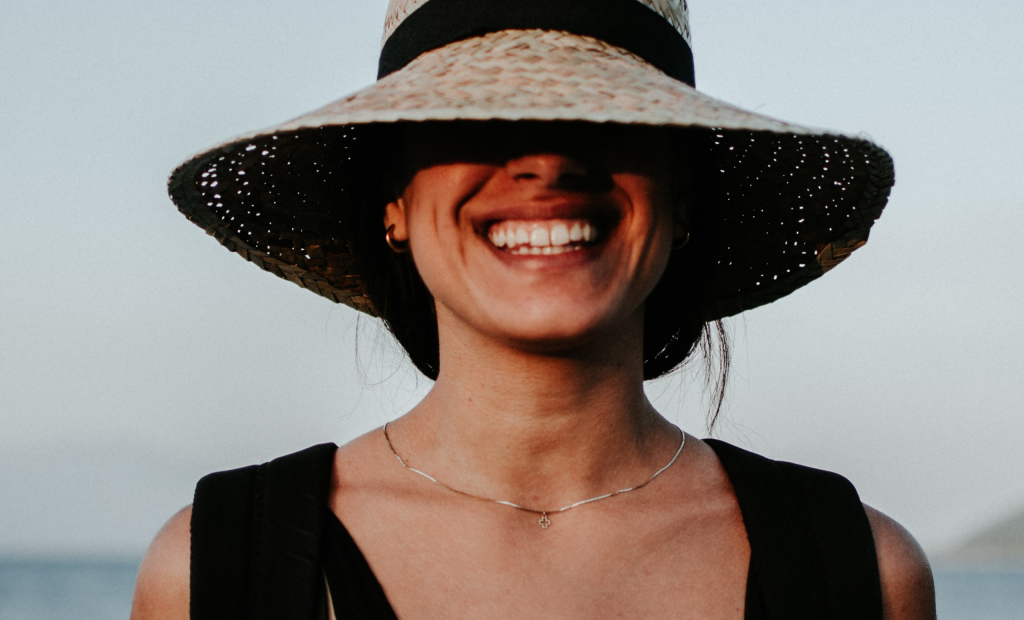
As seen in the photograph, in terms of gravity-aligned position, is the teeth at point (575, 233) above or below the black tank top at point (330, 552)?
above

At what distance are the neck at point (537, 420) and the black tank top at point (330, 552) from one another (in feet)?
0.85

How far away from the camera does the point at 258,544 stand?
1839mm

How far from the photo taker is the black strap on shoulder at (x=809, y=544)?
1.88 metres

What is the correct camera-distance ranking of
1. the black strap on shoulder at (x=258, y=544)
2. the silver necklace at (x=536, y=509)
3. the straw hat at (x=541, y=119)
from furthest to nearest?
the silver necklace at (x=536, y=509)
the black strap on shoulder at (x=258, y=544)
the straw hat at (x=541, y=119)

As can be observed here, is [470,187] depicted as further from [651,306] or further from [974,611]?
[974,611]

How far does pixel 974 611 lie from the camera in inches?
1249

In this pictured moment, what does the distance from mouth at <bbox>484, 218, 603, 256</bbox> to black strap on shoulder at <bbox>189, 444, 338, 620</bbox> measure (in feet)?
2.03

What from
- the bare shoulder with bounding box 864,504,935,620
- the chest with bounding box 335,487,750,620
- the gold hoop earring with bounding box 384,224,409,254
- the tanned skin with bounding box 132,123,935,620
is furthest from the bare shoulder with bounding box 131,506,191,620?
the bare shoulder with bounding box 864,504,935,620

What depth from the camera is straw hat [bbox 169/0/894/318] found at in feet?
5.40

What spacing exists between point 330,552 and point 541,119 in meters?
0.92

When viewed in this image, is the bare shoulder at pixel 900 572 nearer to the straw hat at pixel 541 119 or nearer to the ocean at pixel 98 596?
the straw hat at pixel 541 119

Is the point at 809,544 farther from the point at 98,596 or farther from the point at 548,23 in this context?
the point at 98,596

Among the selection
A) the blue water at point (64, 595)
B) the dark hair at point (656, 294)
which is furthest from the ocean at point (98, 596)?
the dark hair at point (656, 294)

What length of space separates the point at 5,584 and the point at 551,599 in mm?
44868
